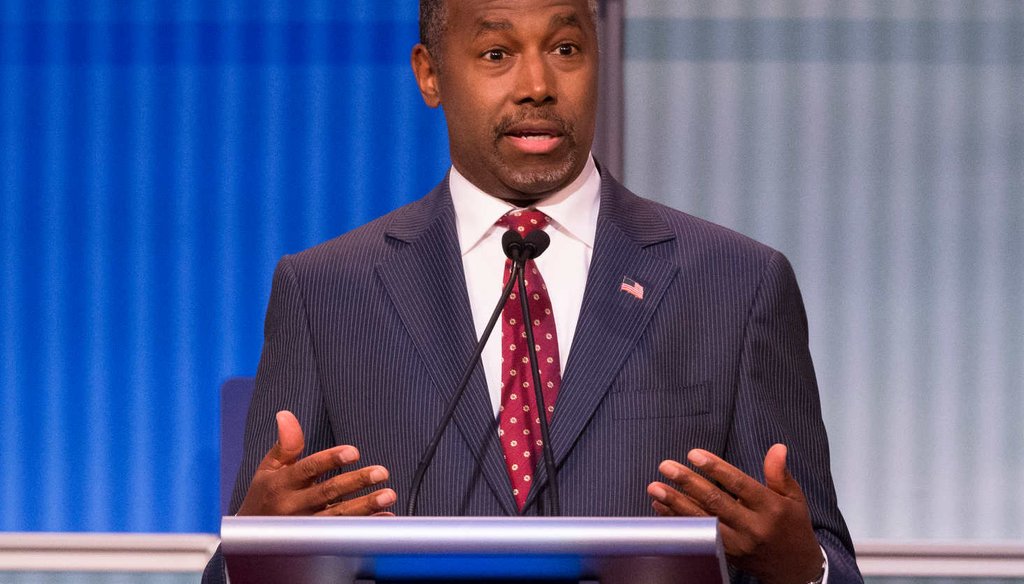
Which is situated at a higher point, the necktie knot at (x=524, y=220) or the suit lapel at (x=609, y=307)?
the necktie knot at (x=524, y=220)

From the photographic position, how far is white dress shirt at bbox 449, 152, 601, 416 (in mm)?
1747

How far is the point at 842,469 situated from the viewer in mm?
3408

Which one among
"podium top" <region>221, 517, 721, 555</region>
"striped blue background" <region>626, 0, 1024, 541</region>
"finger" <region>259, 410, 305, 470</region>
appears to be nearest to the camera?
→ "podium top" <region>221, 517, 721, 555</region>

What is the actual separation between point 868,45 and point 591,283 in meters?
2.03

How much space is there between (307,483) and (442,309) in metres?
0.42

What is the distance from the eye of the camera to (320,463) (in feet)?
4.33

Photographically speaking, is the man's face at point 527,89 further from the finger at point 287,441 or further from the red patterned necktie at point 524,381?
the finger at point 287,441

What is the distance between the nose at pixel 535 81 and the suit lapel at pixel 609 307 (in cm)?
19

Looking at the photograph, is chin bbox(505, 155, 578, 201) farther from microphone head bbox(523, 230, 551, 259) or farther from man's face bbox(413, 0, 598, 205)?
microphone head bbox(523, 230, 551, 259)

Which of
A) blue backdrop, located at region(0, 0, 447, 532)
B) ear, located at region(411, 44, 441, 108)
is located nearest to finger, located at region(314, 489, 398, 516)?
ear, located at region(411, 44, 441, 108)

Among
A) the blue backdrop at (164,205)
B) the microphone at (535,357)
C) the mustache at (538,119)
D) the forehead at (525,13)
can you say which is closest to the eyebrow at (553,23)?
the forehead at (525,13)

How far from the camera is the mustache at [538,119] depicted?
5.68ft

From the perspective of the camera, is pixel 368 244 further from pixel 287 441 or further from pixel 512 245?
pixel 287 441

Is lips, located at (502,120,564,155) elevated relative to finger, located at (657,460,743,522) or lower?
elevated
